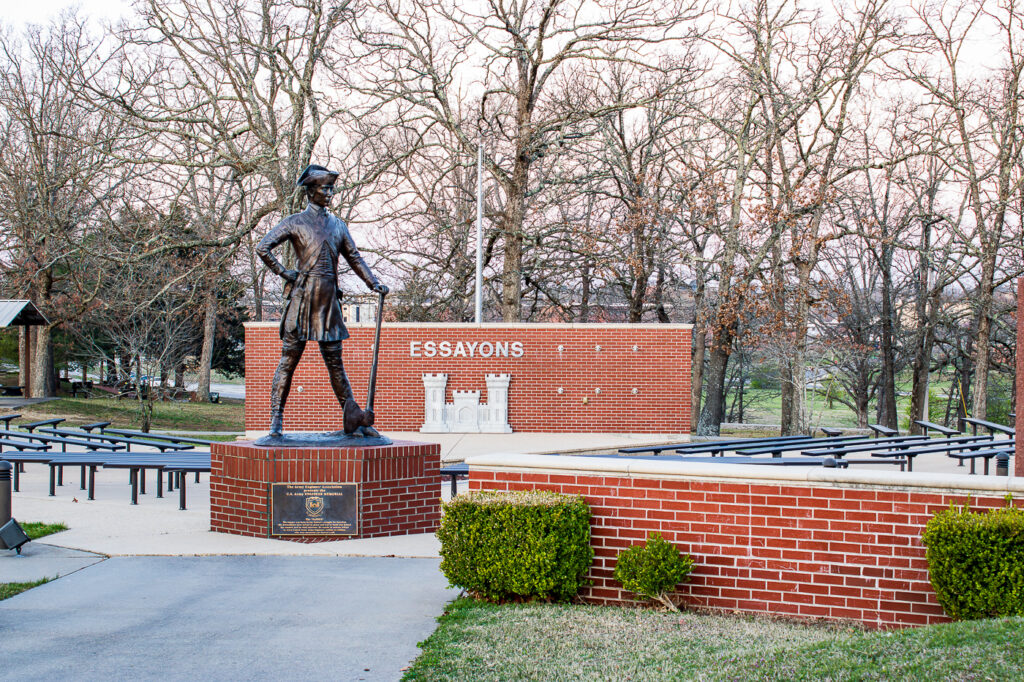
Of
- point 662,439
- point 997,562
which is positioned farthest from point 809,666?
point 662,439

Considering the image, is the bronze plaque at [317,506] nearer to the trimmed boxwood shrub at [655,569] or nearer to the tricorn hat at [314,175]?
the tricorn hat at [314,175]

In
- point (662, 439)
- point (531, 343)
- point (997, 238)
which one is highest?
point (997, 238)

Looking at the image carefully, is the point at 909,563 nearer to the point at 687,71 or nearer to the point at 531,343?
the point at 531,343

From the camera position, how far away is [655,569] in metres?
5.80

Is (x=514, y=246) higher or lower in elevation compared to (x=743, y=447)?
higher

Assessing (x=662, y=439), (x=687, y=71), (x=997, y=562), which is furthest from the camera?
(x=687, y=71)

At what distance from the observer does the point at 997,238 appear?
27.9 meters

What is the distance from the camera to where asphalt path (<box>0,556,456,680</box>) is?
484 centimetres

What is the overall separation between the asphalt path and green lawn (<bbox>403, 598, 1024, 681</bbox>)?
395 mm

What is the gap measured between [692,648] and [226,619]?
9.67 ft

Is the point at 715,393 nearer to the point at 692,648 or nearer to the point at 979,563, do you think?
the point at 979,563

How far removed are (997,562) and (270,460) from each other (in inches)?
236

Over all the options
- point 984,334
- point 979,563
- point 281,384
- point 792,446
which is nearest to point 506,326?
point 792,446

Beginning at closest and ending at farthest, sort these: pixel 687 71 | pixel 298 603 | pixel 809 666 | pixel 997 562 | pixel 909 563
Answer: pixel 809 666
pixel 997 562
pixel 909 563
pixel 298 603
pixel 687 71
